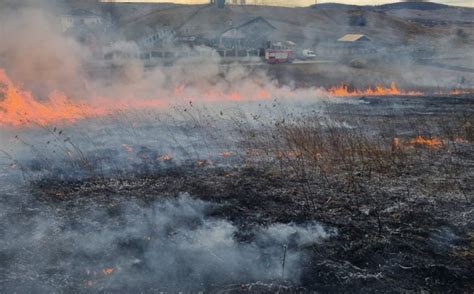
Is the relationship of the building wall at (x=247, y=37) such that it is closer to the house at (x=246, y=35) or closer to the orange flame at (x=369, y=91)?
the house at (x=246, y=35)

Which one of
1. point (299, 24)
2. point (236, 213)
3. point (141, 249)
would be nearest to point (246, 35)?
point (299, 24)

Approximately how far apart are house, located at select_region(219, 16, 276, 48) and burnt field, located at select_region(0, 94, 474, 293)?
40633 millimetres

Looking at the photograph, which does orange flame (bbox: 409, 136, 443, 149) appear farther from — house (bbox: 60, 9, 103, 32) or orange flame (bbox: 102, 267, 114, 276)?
house (bbox: 60, 9, 103, 32)

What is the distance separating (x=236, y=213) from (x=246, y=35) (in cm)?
4915

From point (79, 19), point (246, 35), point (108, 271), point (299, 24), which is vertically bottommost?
point (108, 271)

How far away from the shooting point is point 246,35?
176 feet

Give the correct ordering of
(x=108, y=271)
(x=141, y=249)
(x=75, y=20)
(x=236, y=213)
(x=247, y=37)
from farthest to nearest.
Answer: (x=247, y=37) < (x=75, y=20) < (x=236, y=213) < (x=141, y=249) < (x=108, y=271)

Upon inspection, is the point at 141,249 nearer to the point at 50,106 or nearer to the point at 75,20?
the point at 50,106

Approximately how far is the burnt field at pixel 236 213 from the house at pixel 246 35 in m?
40.6

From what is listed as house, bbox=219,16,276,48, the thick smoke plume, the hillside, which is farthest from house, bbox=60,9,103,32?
the thick smoke plume

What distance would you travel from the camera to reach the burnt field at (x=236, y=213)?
5.46 meters

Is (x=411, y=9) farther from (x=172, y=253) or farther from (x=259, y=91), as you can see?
(x=172, y=253)

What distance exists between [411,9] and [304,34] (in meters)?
109

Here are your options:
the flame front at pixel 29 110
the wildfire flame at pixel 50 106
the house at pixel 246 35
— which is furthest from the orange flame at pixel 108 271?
the house at pixel 246 35
